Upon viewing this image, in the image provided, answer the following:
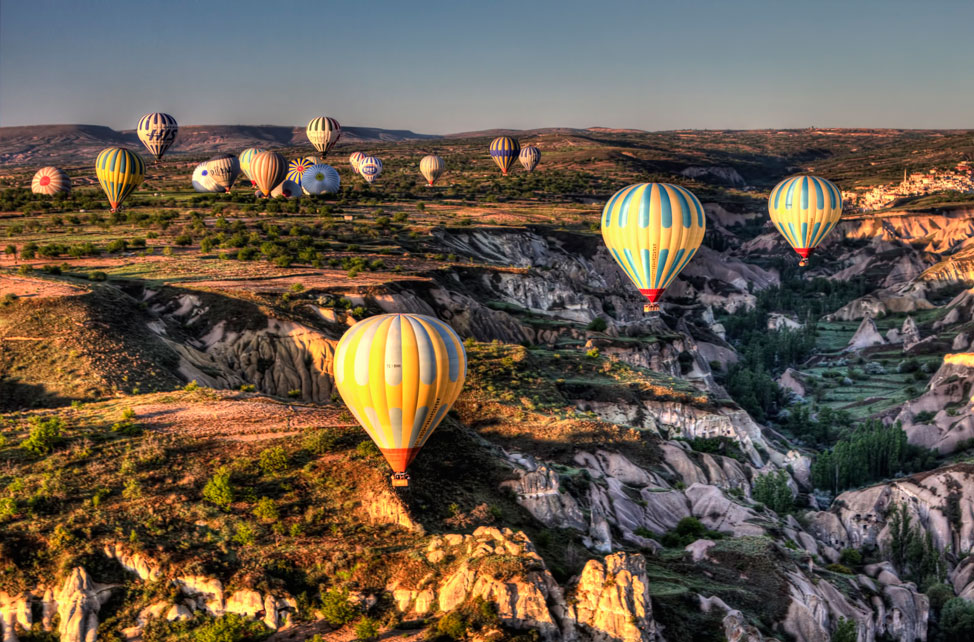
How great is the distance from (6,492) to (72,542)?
13.0 ft

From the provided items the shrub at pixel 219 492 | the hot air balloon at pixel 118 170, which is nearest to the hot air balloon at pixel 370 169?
the hot air balloon at pixel 118 170

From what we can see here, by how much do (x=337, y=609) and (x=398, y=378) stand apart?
8.38 m

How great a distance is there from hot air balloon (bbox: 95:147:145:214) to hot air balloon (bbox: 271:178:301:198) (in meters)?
27.6

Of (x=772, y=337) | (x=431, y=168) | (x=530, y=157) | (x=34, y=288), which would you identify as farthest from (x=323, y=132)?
(x=34, y=288)

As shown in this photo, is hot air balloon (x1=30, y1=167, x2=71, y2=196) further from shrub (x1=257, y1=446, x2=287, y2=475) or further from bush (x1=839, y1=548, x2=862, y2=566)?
bush (x1=839, y1=548, x2=862, y2=566)

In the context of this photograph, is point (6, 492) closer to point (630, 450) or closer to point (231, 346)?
point (231, 346)

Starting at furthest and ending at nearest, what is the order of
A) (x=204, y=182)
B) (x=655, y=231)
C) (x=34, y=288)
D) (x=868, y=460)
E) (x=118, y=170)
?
(x=204, y=182) < (x=118, y=170) < (x=868, y=460) < (x=655, y=231) < (x=34, y=288)

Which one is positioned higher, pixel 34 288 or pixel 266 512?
pixel 34 288

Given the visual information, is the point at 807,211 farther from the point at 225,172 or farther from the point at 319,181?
the point at 225,172

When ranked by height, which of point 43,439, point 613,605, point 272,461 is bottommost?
point 613,605

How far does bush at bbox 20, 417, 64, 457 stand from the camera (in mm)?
36281

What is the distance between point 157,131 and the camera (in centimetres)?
12812

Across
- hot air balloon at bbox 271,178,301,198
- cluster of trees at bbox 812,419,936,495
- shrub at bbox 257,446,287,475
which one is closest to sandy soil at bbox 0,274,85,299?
shrub at bbox 257,446,287,475

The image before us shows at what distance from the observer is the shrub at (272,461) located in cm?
3666
